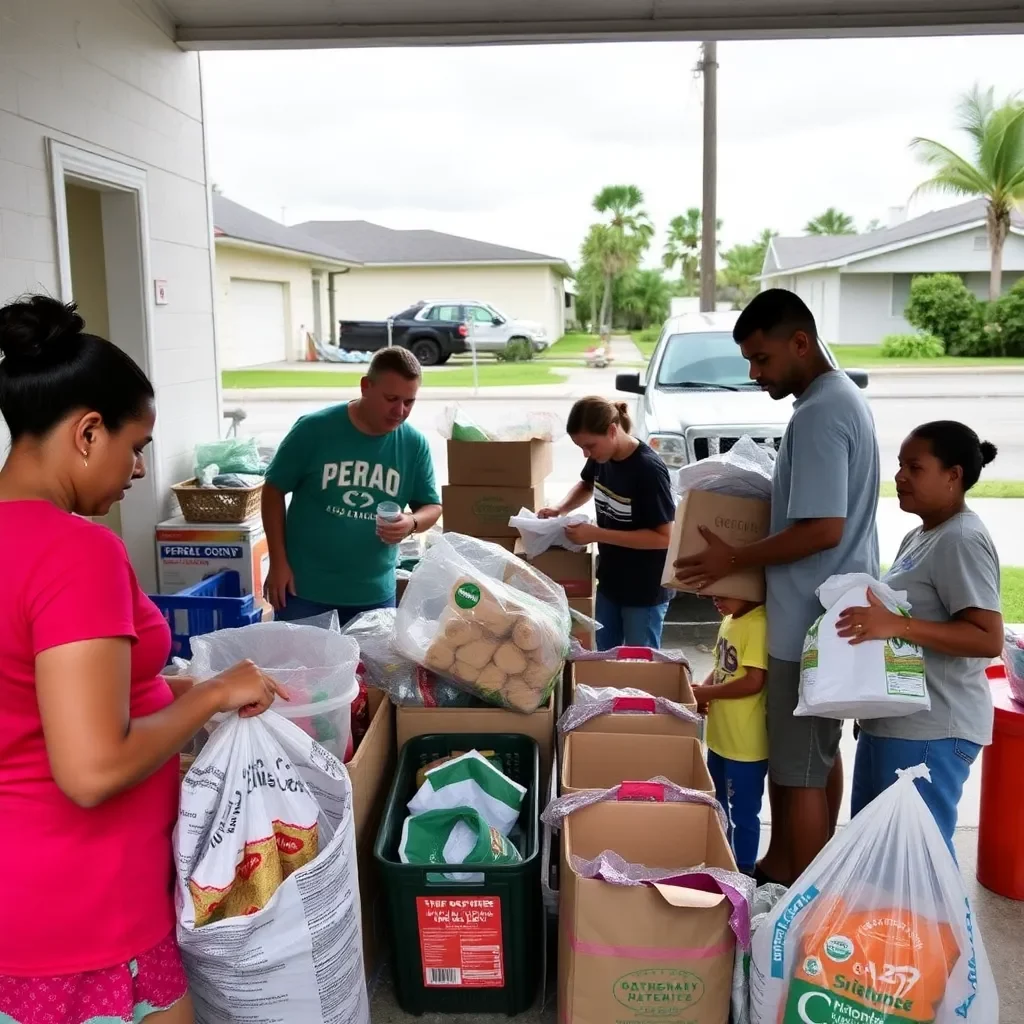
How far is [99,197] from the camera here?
16.8 ft

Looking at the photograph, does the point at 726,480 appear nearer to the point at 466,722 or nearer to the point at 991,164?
the point at 466,722

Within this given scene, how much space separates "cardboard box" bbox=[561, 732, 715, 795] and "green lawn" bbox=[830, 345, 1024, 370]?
23.1 meters

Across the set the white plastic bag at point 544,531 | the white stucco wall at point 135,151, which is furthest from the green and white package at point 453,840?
the white stucco wall at point 135,151

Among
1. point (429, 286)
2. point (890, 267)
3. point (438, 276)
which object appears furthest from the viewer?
point (429, 286)

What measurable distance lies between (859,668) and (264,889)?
157cm

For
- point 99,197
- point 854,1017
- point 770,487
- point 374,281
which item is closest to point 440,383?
point 374,281

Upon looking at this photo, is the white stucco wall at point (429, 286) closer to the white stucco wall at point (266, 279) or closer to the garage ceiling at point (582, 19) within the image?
the white stucco wall at point (266, 279)

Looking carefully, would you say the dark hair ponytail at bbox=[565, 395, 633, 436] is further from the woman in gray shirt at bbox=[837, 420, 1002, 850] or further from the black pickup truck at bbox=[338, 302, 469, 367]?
the black pickup truck at bbox=[338, 302, 469, 367]

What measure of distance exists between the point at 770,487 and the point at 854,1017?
1.62 m

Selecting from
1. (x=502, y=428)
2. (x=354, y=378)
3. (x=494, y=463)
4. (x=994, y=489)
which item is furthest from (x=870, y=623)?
(x=354, y=378)

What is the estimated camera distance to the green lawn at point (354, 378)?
21.6m

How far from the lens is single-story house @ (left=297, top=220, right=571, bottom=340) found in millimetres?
34125

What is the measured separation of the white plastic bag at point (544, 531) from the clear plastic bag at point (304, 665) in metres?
1.83

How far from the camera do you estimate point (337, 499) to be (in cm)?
373
